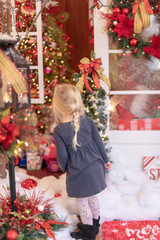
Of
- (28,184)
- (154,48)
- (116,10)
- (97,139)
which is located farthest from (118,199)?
(116,10)

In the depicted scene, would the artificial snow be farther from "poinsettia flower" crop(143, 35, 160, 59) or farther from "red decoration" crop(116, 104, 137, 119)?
"poinsettia flower" crop(143, 35, 160, 59)

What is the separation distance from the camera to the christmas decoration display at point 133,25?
2.77m

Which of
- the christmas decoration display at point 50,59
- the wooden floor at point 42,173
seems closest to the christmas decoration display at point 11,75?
the wooden floor at point 42,173

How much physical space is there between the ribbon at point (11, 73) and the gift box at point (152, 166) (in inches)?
77.6

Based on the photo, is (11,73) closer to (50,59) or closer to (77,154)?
(77,154)

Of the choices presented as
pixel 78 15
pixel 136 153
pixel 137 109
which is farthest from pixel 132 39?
pixel 78 15

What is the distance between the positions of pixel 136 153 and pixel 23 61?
1872 millimetres

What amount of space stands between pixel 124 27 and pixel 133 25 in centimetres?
9

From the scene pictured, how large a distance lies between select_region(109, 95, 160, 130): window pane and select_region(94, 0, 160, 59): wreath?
0.47 m

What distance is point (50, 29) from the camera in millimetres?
4020

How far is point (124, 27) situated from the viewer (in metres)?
2.92

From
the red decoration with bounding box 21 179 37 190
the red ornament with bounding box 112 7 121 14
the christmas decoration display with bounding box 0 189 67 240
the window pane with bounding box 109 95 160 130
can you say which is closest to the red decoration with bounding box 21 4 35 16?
the red ornament with bounding box 112 7 121 14

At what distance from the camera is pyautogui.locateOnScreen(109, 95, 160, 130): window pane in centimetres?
324

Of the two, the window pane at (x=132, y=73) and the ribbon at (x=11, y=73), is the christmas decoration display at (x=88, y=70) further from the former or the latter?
the ribbon at (x=11, y=73)
